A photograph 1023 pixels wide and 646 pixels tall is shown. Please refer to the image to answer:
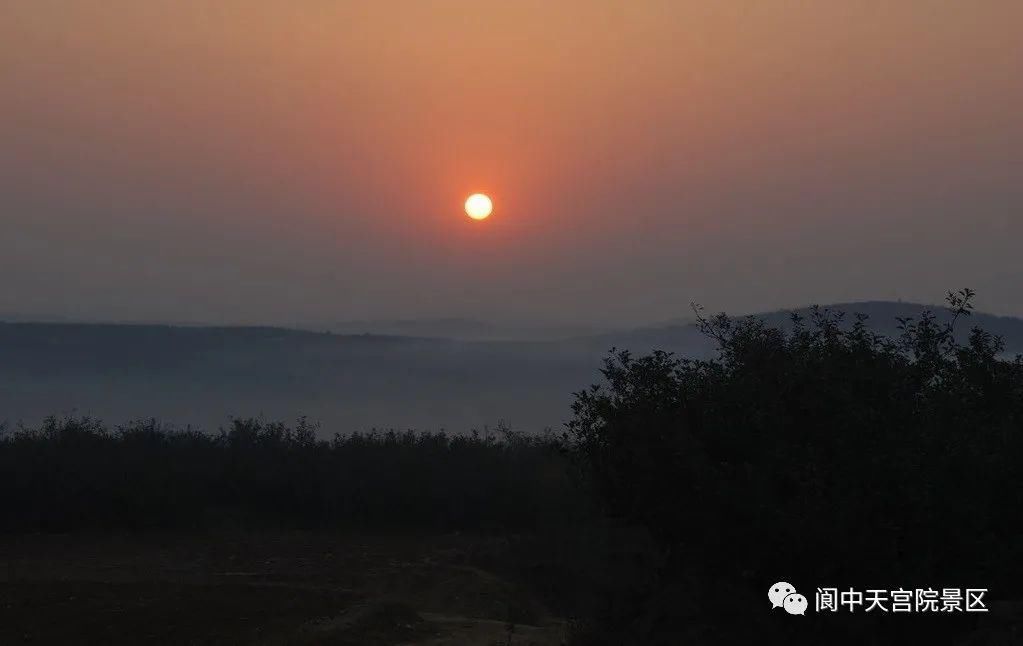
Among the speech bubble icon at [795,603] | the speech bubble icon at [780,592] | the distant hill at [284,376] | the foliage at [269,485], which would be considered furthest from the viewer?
the distant hill at [284,376]

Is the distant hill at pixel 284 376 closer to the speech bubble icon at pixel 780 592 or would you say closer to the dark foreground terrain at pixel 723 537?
the dark foreground terrain at pixel 723 537

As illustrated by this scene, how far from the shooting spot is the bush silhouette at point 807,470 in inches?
360

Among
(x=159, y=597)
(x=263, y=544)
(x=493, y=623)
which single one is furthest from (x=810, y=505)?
(x=263, y=544)

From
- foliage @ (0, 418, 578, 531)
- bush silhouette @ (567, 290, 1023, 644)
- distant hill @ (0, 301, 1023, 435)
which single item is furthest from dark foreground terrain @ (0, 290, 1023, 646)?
distant hill @ (0, 301, 1023, 435)

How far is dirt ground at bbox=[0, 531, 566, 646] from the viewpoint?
1393 centimetres

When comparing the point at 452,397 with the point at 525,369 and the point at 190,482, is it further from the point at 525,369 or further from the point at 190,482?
the point at 190,482

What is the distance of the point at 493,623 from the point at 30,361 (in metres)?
98.1

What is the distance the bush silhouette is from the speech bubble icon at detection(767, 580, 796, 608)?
8 cm

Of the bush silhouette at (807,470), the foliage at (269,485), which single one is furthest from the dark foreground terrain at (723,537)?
the foliage at (269,485)

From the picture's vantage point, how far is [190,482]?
81.9 feet

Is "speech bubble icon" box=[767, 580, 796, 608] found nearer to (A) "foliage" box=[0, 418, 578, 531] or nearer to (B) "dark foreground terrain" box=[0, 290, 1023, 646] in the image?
(B) "dark foreground terrain" box=[0, 290, 1023, 646]

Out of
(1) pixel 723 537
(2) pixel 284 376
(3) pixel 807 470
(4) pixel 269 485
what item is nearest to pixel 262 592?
(1) pixel 723 537

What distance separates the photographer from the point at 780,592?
9727mm

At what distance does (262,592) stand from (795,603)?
9.36m
